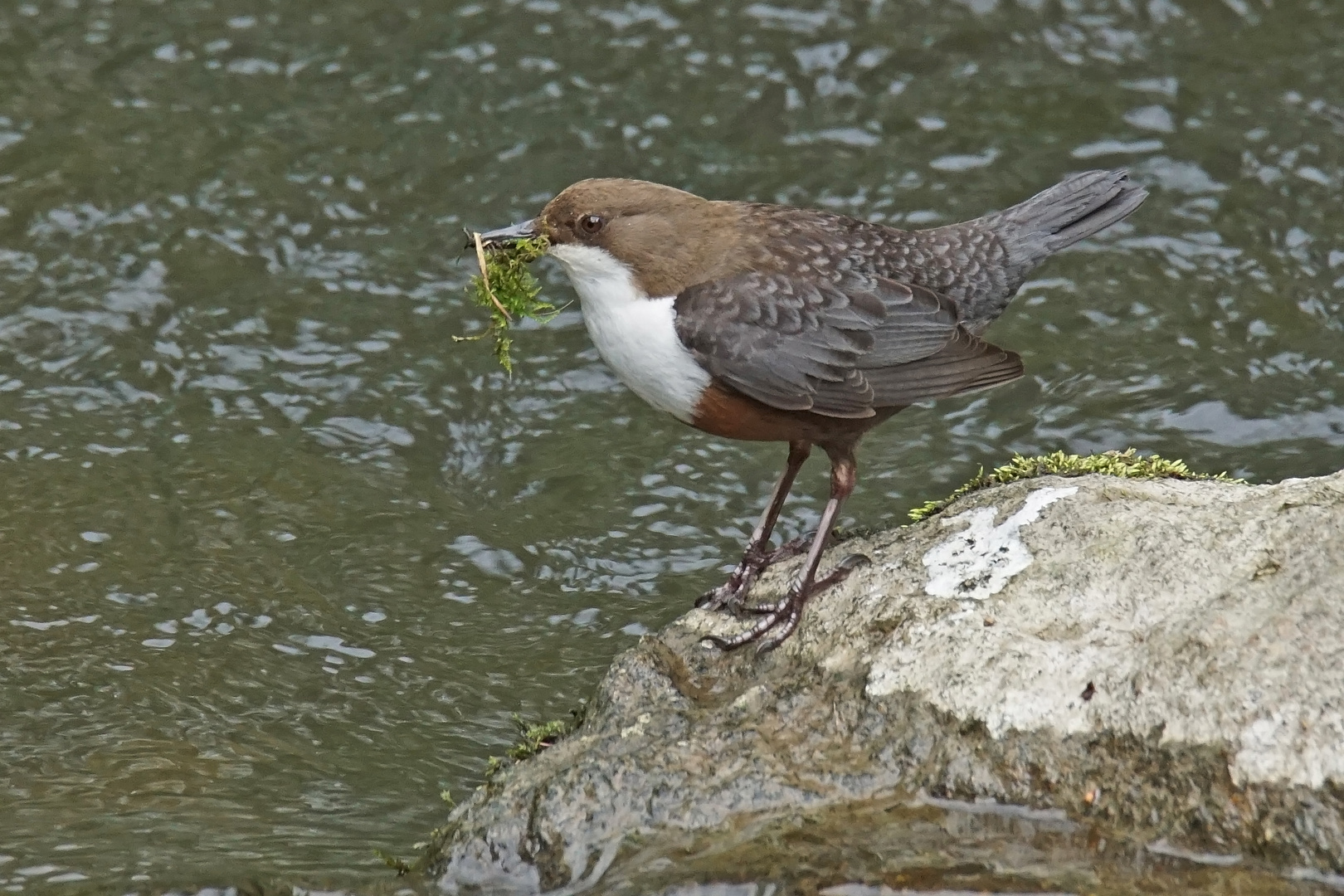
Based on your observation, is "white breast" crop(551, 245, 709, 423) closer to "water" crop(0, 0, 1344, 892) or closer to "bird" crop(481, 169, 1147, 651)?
"bird" crop(481, 169, 1147, 651)

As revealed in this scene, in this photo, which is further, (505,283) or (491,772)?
(505,283)

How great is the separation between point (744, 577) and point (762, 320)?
0.63m

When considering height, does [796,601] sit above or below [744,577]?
above

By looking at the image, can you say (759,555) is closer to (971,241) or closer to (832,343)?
(832,343)

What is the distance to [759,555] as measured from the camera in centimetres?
398

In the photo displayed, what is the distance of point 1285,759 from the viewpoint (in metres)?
2.64

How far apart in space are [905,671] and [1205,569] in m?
0.59

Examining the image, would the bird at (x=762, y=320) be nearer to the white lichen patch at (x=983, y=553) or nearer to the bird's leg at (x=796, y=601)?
the bird's leg at (x=796, y=601)

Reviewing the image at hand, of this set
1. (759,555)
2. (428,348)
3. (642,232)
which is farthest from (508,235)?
(428,348)

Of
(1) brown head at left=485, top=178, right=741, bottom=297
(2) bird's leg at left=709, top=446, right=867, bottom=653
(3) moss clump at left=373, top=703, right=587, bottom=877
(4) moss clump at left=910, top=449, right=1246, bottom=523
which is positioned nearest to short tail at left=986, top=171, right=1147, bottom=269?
(4) moss clump at left=910, top=449, right=1246, bottom=523

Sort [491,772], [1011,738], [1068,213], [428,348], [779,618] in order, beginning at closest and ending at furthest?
[1011,738] → [491,772] → [779,618] → [1068,213] → [428,348]

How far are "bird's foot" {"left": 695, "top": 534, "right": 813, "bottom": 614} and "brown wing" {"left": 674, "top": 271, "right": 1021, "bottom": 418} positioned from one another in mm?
383

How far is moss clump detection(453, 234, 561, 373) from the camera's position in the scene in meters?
3.98

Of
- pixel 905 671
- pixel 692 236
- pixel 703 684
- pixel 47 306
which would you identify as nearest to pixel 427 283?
pixel 47 306
